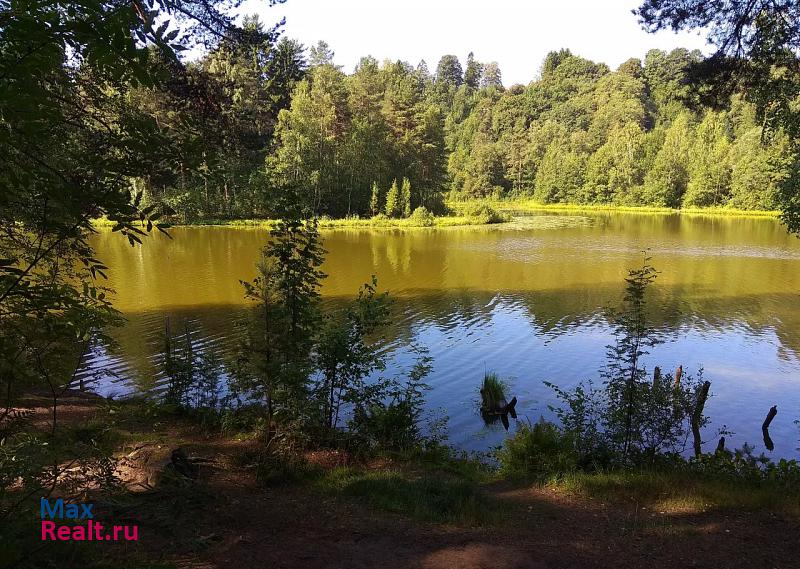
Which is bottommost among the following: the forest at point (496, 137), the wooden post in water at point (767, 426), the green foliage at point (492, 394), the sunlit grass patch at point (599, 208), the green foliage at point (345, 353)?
the wooden post in water at point (767, 426)

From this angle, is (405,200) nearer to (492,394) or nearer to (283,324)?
(492,394)

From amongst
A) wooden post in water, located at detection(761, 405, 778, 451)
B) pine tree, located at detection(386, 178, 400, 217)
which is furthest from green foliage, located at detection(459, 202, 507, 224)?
wooden post in water, located at detection(761, 405, 778, 451)

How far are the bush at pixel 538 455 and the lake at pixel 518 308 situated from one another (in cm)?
191

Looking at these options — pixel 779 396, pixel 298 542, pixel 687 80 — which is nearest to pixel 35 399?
pixel 298 542

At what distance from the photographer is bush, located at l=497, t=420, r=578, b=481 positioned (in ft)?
27.0

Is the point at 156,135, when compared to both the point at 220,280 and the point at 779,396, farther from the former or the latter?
the point at 220,280

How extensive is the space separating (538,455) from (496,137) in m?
108

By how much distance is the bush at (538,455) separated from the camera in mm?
8234

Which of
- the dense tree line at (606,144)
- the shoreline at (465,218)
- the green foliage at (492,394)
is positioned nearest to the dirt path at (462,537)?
the green foliage at (492,394)

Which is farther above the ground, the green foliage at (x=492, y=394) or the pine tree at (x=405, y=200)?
the pine tree at (x=405, y=200)

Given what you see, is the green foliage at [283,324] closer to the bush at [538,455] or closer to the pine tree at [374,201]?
the bush at [538,455]

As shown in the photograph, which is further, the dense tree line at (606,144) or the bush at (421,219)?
the dense tree line at (606,144)

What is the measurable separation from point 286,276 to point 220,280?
771 inches

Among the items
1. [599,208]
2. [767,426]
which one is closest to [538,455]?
[767,426]
